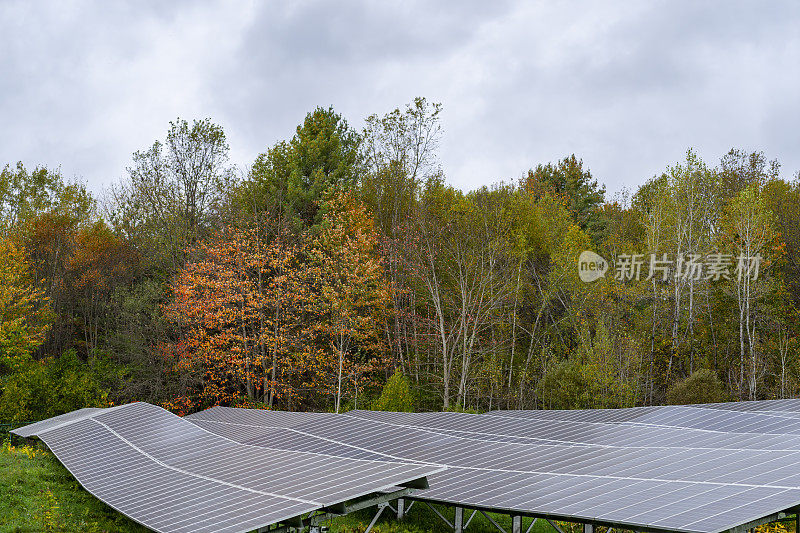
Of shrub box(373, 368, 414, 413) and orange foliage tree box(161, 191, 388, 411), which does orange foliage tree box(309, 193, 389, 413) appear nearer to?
orange foliage tree box(161, 191, 388, 411)

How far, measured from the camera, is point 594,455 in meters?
15.5

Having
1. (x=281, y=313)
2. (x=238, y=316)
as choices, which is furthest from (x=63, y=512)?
(x=281, y=313)

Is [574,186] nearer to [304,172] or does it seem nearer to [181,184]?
[304,172]

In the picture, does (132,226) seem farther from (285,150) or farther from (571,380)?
(571,380)

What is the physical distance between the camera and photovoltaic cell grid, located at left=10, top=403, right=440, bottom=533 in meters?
10.6

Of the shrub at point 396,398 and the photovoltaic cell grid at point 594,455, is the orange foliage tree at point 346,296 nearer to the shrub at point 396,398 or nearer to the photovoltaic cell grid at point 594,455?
the shrub at point 396,398

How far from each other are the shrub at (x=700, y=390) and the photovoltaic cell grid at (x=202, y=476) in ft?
67.2

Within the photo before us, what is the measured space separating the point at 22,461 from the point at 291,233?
1855 cm

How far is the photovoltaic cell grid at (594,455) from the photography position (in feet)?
33.8

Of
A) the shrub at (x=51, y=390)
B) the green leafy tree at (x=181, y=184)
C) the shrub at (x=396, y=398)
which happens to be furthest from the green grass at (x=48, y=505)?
the green leafy tree at (x=181, y=184)

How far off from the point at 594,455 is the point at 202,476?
29.7 ft

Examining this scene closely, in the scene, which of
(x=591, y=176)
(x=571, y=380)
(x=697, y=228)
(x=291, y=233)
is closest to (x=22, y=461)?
(x=291, y=233)

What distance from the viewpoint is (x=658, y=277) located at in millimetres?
37188

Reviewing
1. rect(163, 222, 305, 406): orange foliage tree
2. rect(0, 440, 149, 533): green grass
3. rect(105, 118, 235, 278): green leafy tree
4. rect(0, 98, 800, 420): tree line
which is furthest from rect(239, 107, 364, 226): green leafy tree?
rect(0, 440, 149, 533): green grass
